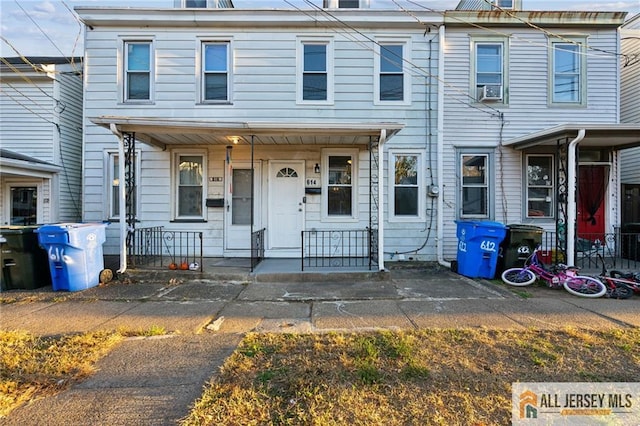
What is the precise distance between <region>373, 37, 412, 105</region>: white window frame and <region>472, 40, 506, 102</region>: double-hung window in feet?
5.54

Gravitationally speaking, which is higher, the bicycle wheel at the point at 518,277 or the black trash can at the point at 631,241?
the black trash can at the point at 631,241

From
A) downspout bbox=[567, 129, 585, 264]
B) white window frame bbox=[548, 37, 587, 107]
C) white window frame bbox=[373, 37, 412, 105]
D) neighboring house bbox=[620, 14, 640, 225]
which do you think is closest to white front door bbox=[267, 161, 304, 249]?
white window frame bbox=[373, 37, 412, 105]

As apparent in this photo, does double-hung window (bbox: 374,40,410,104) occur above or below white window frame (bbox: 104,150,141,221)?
above

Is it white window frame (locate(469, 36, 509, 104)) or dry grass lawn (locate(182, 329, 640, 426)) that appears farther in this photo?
white window frame (locate(469, 36, 509, 104))

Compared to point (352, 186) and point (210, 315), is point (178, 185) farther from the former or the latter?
point (210, 315)

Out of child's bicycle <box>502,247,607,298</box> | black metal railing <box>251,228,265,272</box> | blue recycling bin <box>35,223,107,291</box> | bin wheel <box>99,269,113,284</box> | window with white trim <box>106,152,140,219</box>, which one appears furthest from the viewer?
window with white trim <box>106,152,140,219</box>

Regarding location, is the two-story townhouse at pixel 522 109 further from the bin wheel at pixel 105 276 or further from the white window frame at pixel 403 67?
the bin wheel at pixel 105 276

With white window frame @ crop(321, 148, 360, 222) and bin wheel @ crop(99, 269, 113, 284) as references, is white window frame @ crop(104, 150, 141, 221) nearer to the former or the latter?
bin wheel @ crop(99, 269, 113, 284)

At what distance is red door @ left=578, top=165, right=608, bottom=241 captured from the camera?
27.5ft

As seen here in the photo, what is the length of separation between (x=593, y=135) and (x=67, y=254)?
1009 cm

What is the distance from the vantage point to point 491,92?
8203 mm

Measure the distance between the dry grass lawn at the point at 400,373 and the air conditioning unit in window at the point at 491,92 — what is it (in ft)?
19.6

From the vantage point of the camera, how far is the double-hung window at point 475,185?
8.33m

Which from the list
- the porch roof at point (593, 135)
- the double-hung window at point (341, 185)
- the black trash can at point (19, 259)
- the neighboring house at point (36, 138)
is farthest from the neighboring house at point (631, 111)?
the neighboring house at point (36, 138)
